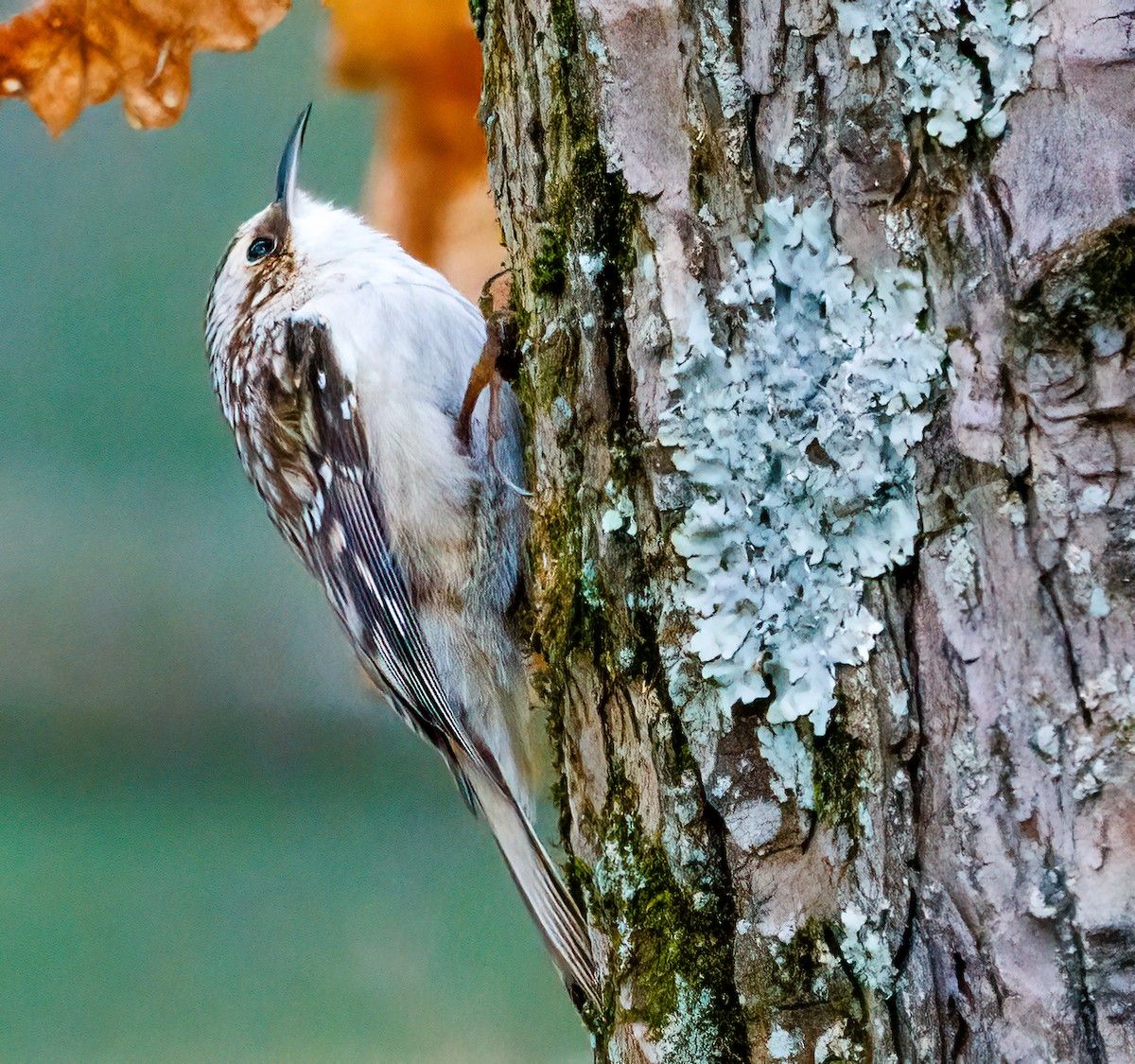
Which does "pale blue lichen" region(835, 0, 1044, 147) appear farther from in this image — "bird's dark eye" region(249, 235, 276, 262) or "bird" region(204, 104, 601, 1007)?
"bird's dark eye" region(249, 235, 276, 262)

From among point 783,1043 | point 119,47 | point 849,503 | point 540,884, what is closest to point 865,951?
point 783,1043

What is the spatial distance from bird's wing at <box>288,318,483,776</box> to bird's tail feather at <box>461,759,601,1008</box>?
32 millimetres

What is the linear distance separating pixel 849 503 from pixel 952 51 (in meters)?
0.24

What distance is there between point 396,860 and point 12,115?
1.16 meters

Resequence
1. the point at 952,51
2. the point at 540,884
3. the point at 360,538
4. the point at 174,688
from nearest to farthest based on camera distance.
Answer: the point at 952,51 → the point at 540,884 → the point at 360,538 → the point at 174,688

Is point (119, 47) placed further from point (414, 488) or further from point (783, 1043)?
point (783, 1043)

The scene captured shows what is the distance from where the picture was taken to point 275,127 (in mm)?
1346

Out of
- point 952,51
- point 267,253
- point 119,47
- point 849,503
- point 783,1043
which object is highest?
point 119,47

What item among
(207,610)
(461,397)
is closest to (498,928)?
(207,610)

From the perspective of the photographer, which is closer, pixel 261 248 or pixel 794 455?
pixel 794 455

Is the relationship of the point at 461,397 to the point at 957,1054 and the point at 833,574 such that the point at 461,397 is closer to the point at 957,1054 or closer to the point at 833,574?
the point at 833,574

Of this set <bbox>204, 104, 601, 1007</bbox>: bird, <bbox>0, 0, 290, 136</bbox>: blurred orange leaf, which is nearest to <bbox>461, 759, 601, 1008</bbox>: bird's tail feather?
<bbox>204, 104, 601, 1007</bbox>: bird

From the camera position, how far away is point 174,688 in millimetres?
1373

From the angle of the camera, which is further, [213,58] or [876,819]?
[213,58]
